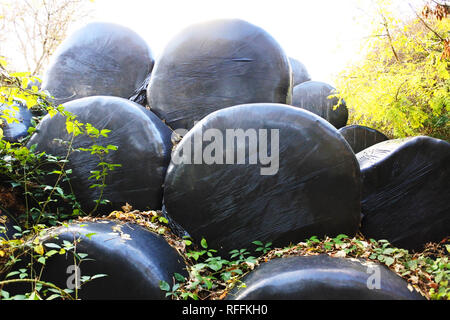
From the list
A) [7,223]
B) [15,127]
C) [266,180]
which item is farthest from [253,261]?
[15,127]

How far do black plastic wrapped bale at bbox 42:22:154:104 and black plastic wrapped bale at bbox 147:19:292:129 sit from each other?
68 cm

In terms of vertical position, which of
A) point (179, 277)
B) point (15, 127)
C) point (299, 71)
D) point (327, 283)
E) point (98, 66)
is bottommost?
point (179, 277)

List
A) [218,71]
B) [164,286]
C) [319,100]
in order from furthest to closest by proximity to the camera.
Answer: [319,100] < [218,71] < [164,286]

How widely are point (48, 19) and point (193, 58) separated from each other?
27.4 feet

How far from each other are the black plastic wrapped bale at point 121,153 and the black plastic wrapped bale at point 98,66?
113 cm

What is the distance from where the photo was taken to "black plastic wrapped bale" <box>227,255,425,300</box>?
66.2 inches

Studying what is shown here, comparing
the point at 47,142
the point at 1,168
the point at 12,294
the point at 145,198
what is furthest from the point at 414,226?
the point at 1,168

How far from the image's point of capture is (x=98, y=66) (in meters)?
4.05

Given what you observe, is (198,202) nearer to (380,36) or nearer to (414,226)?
(414,226)

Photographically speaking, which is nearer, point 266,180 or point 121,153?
point 266,180

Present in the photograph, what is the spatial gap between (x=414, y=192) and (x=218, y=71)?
1.97m

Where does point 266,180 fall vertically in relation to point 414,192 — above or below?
above

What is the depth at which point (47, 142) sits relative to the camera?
297 cm

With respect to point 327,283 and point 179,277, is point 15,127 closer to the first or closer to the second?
point 179,277
